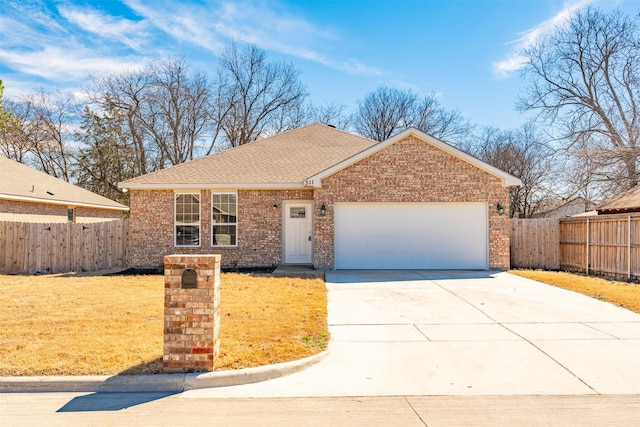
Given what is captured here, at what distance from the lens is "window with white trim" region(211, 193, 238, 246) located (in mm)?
15391

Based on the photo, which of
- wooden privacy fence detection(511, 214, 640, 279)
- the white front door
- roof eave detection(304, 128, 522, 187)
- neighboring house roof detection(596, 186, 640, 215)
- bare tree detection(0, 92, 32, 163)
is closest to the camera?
wooden privacy fence detection(511, 214, 640, 279)

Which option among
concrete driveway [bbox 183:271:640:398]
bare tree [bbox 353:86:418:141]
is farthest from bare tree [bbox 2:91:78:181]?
concrete driveway [bbox 183:271:640:398]

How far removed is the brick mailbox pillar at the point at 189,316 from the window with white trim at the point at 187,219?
1052cm

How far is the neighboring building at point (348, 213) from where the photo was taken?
14.5 metres

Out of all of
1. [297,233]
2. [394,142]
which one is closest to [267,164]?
[297,233]

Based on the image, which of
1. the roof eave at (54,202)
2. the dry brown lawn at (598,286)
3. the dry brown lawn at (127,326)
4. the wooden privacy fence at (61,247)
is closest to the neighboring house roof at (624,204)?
the dry brown lawn at (598,286)

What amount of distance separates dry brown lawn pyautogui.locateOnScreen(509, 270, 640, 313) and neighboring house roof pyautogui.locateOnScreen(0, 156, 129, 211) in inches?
737

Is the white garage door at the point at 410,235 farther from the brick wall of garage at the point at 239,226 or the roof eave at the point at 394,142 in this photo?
the brick wall of garage at the point at 239,226

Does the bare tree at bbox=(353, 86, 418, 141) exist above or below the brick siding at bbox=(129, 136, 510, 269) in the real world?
above

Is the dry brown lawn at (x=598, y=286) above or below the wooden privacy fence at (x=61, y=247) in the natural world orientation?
below

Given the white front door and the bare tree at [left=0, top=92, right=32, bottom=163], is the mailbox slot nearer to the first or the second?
the white front door

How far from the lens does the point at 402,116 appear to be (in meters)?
37.0

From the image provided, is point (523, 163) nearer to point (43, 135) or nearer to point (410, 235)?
point (410, 235)

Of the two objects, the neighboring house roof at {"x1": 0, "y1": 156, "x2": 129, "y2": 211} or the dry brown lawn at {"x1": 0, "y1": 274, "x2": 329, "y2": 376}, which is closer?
the dry brown lawn at {"x1": 0, "y1": 274, "x2": 329, "y2": 376}
